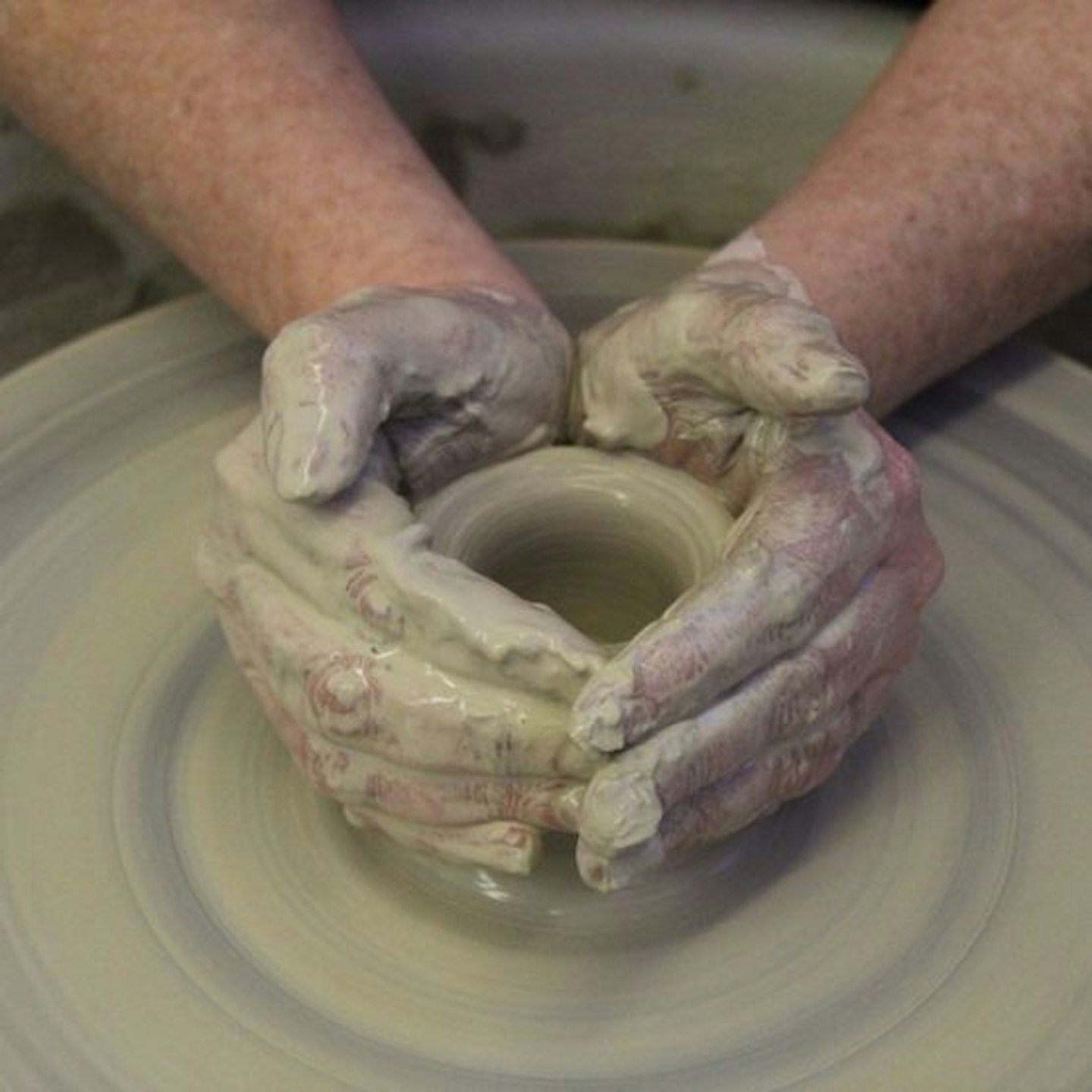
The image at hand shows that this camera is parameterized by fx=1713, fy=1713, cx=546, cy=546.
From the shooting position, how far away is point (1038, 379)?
170cm

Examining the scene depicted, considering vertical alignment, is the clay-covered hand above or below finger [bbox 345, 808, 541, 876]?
above

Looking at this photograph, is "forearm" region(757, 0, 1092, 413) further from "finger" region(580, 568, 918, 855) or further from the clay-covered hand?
"finger" region(580, 568, 918, 855)

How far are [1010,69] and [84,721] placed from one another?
1.03 meters

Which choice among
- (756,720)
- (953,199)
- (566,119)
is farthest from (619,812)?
(566,119)

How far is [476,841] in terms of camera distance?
3.80 ft

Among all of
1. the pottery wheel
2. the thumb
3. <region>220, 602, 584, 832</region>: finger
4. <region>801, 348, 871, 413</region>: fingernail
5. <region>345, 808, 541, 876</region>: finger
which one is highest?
<region>801, 348, 871, 413</region>: fingernail

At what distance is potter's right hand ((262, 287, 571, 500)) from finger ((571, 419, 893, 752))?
8.6 inches

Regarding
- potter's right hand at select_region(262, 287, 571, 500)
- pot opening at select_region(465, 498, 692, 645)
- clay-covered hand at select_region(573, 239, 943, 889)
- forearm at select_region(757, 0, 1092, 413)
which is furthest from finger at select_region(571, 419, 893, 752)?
forearm at select_region(757, 0, 1092, 413)

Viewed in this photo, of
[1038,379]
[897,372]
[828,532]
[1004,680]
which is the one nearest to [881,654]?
[828,532]

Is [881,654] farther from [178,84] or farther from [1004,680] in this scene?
[178,84]

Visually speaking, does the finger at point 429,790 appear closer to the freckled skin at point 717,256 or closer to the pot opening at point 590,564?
the freckled skin at point 717,256

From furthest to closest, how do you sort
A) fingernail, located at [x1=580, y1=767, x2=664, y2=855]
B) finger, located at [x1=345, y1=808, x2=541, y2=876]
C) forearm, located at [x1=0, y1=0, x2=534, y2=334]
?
1. forearm, located at [x1=0, y1=0, x2=534, y2=334]
2. finger, located at [x1=345, y1=808, x2=541, y2=876]
3. fingernail, located at [x1=580, y1=767, x2=664, y2=855]

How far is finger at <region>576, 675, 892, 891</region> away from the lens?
3.51 ft

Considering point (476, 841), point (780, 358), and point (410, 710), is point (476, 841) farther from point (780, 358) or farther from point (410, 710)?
point (780, 358)
